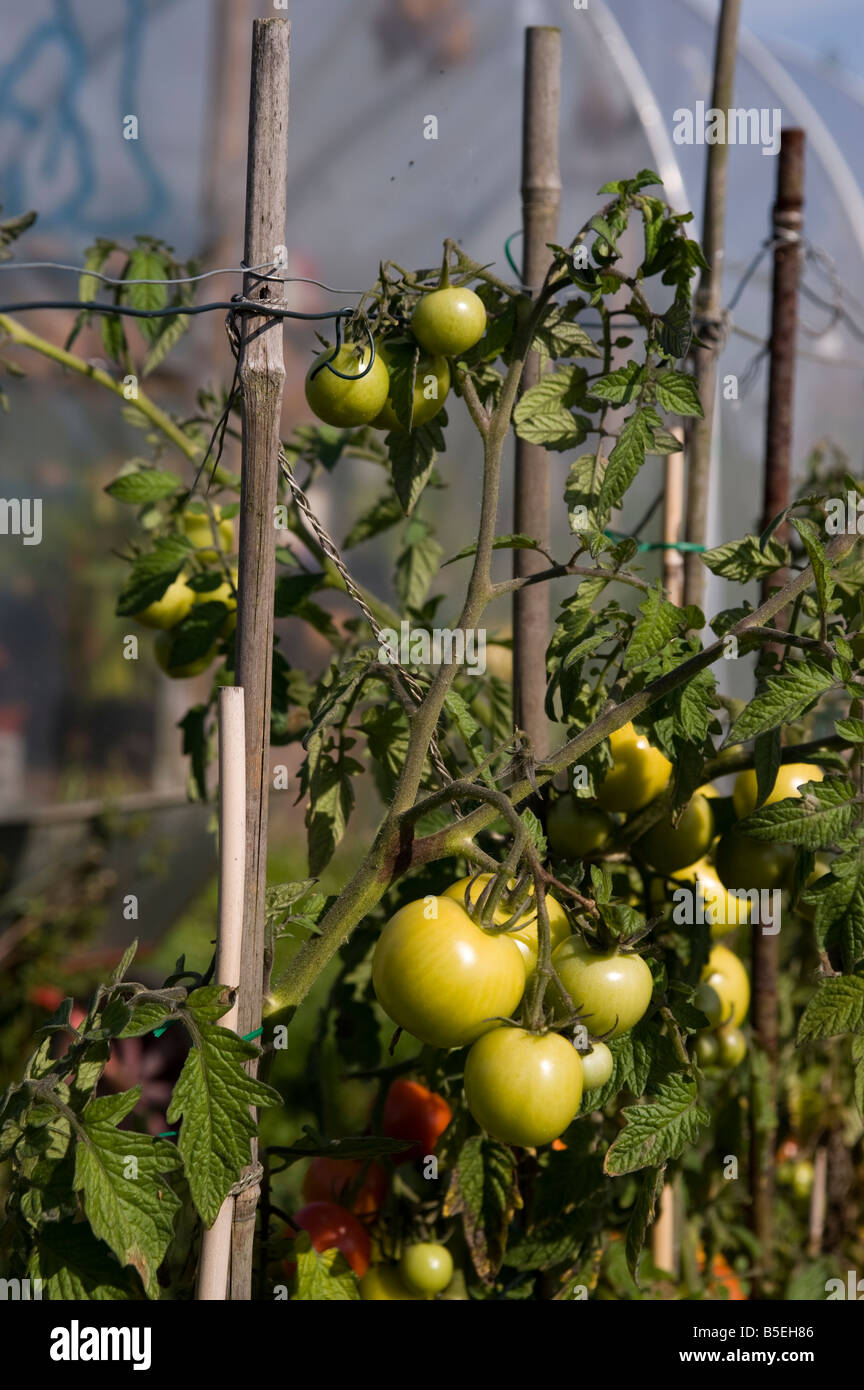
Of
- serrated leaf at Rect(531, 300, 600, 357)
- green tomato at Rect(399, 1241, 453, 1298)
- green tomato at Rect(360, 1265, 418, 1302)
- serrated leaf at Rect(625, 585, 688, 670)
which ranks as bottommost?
green tomato at Rect(360, 1265, 418, 1302)

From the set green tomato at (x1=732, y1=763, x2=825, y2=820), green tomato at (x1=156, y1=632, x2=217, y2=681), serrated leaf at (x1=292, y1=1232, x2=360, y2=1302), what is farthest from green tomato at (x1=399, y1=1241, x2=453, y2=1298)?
green tomato at (x1=156, y1=632, x2=217, y2=681)

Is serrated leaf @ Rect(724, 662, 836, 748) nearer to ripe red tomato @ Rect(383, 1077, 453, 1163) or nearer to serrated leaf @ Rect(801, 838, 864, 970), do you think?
serrated leaf @ Rect(801, 838, 864, 970)

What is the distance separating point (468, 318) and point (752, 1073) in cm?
99

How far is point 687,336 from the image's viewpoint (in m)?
0.80

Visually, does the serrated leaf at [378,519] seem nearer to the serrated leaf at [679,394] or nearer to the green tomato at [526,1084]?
the serrated leaf at [679,394]

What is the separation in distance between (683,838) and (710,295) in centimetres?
66

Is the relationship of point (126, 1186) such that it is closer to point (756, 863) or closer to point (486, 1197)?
point (486, 1197)

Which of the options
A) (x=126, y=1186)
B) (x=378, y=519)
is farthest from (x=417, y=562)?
(x=126, y=1186)

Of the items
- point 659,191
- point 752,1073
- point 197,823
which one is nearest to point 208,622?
point 752,1073

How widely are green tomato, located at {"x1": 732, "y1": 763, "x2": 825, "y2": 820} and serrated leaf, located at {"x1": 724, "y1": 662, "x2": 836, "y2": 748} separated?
0.16 m

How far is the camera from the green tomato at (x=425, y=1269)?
3.19ft

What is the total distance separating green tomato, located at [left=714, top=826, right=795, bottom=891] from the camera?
0.97 meters

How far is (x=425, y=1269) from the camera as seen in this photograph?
3.19 feet

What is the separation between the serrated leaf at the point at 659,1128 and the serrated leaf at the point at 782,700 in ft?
0.80
